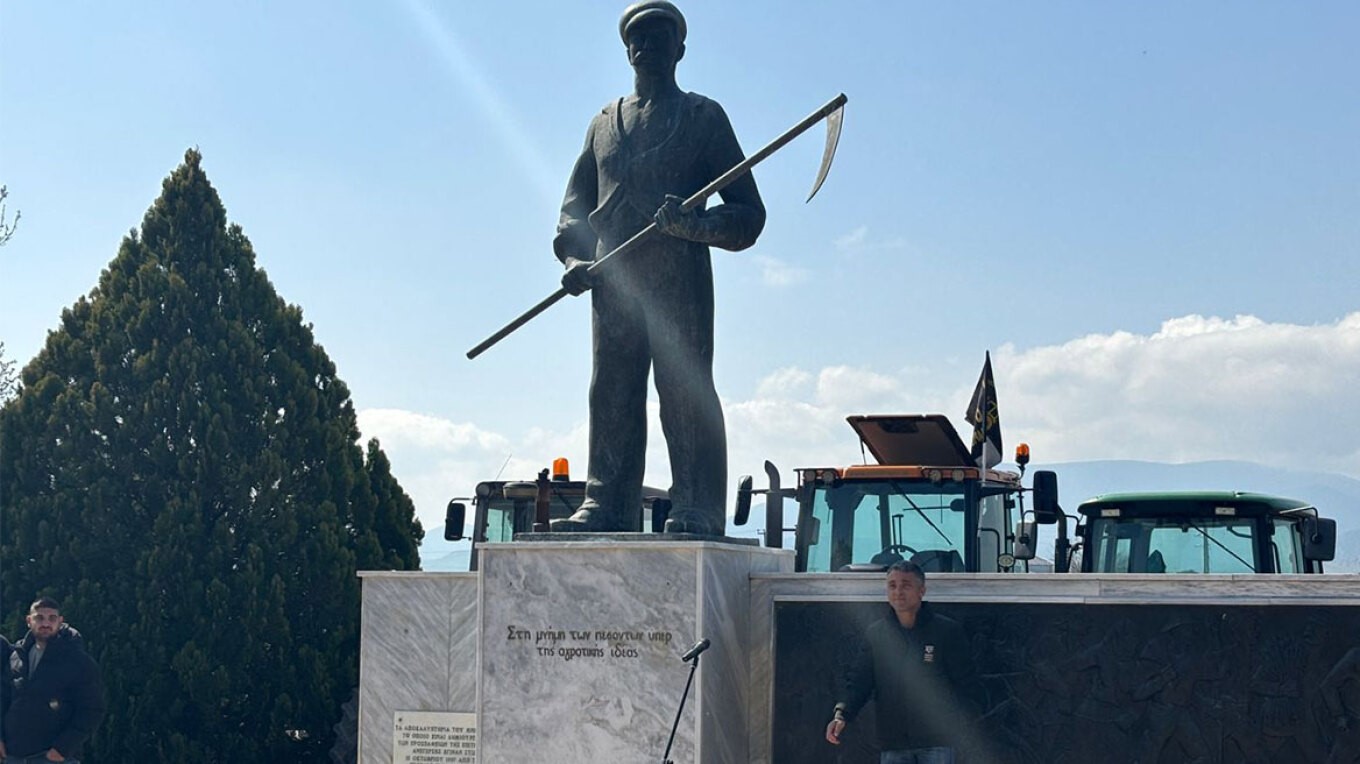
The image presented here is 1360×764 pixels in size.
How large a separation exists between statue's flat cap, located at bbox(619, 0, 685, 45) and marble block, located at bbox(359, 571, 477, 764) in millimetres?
3830

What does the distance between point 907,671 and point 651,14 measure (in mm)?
3681

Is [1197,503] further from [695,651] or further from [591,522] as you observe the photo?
[695,651]

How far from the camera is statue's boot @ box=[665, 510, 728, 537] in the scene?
333 inches

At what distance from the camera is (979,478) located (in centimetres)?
1298

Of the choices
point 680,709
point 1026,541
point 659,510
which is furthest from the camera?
point 659,510

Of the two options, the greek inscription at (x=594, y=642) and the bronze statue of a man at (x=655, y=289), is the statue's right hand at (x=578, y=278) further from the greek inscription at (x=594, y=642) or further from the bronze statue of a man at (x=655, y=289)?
the greek inscription at (x=594, y=642)

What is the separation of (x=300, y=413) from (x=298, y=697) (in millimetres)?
2641

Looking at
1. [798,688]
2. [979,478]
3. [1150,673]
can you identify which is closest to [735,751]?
[798,688]

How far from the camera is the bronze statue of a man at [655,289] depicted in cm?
880

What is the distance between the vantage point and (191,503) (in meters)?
14.7

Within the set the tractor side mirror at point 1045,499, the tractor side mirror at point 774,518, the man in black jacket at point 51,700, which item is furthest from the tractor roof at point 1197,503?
the man in black jacket at point 51,700

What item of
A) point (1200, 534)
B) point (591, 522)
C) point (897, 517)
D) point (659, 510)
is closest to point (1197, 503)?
point (1200, 534)

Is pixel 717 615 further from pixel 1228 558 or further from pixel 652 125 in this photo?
pixel 1228 558

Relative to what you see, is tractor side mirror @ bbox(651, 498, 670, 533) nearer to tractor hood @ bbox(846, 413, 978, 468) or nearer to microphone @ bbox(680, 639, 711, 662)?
tractor hood @ bbox(846, 413, 978, 468)
